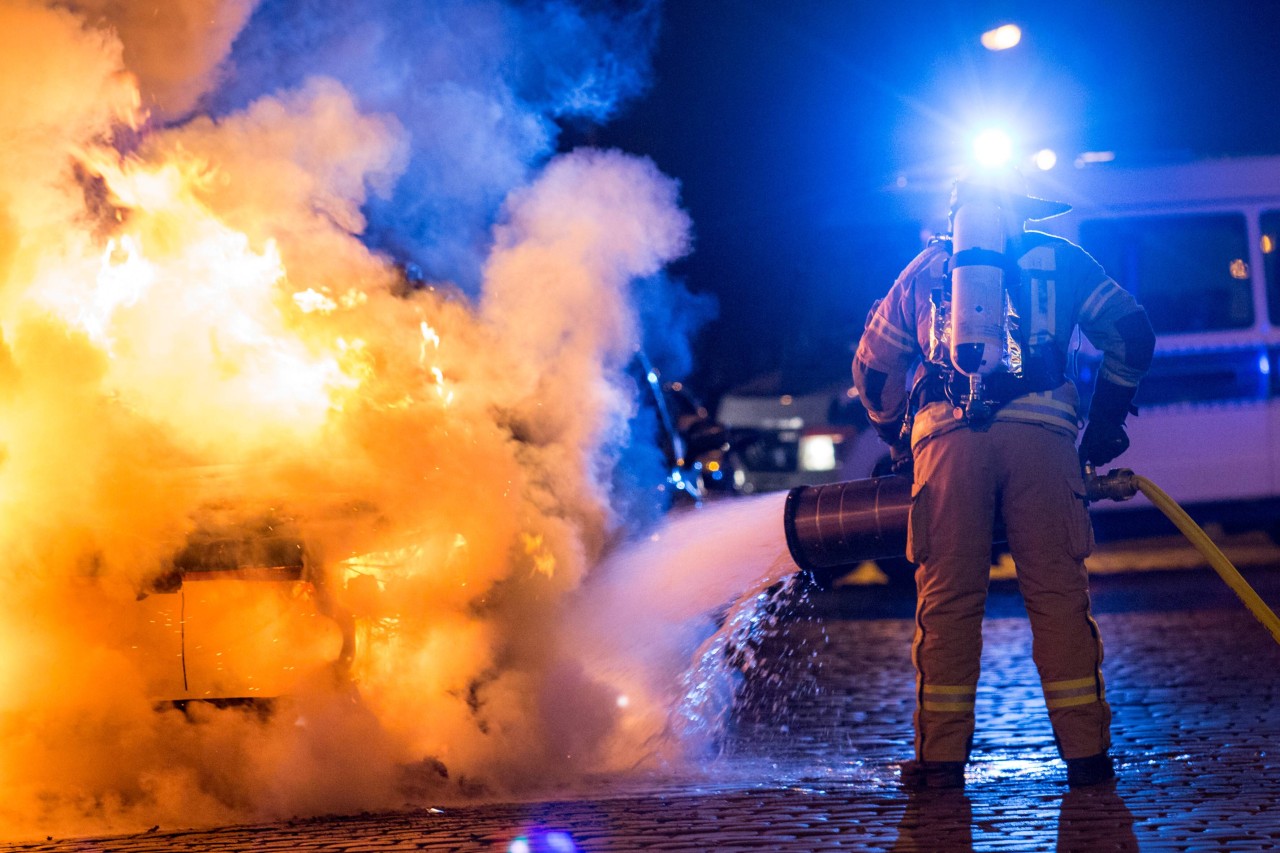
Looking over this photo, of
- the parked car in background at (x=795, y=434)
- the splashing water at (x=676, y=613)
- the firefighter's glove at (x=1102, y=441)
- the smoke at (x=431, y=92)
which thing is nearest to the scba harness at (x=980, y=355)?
the firefighter's glove at (x=1102, y=441)

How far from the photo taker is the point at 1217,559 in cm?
484

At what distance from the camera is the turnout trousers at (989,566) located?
459 cm

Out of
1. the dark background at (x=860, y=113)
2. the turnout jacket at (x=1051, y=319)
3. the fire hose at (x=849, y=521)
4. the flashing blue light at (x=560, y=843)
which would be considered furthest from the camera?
the dark background at (x=860, y=113)

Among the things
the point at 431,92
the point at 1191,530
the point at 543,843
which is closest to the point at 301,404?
the point at 431,92

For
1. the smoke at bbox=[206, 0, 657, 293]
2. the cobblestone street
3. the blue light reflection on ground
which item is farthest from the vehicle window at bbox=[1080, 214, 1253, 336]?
the blue light reflection on ground

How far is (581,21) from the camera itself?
621cm

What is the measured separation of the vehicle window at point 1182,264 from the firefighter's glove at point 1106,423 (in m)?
6.07

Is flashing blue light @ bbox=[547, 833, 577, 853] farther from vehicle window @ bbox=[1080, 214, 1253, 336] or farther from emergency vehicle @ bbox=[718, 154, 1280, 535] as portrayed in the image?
vehicle window @ bbox=[1080, 214, 1253, 336]

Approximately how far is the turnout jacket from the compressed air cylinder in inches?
4.0

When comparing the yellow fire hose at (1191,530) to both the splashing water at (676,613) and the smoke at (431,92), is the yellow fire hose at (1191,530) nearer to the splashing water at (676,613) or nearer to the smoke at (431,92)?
the splashing water at (676,613)

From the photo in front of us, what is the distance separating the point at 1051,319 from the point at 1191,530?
93 cm

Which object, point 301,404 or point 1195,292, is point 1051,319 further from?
point 1195,292

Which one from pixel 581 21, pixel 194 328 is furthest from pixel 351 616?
pixel 581 21

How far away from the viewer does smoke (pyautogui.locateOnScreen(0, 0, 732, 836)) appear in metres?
4.80
